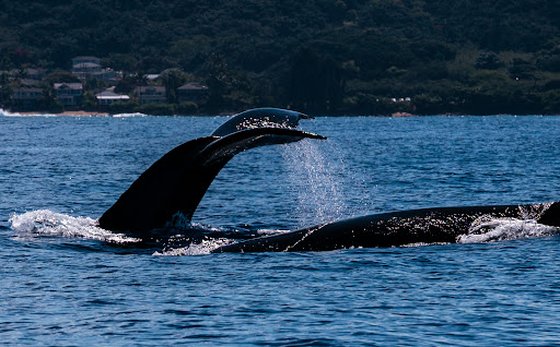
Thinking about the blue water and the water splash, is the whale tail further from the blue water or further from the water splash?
the water splash

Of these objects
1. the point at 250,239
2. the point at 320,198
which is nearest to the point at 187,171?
the point at 250,239

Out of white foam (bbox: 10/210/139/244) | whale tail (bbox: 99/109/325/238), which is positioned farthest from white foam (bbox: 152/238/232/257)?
white foam (bbox: 10/210/139/244)

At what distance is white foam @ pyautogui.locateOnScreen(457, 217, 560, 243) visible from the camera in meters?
22.9

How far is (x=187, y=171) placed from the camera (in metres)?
22.4

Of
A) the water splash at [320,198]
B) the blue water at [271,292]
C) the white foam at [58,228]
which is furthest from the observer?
the water splash at [320,198]

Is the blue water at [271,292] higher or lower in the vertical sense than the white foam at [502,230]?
lower

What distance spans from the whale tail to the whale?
0.02m

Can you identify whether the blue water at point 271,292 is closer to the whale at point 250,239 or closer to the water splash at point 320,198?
the whale at point 250,239

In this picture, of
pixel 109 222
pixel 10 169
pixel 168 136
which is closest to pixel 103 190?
pixel 10 169

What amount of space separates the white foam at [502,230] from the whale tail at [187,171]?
4.43m

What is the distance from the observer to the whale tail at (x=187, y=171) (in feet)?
67.8

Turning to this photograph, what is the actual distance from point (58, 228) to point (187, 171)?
210 inches

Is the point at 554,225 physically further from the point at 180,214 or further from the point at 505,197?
the point at 505,197

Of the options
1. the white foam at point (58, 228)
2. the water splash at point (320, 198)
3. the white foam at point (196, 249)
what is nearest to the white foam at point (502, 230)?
the white foam at point (196, 249)
